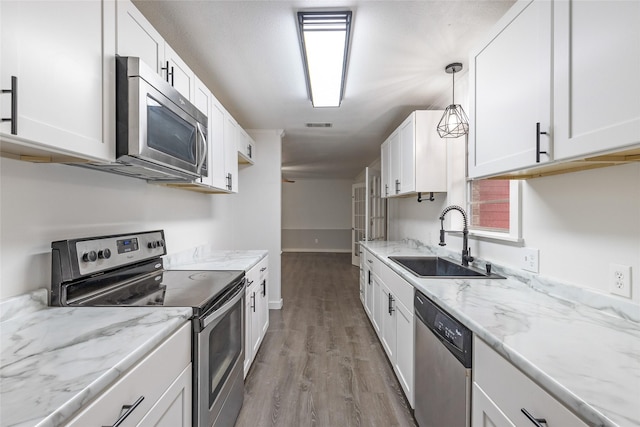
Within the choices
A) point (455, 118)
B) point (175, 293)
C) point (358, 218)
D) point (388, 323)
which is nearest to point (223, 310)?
point (175, 293)

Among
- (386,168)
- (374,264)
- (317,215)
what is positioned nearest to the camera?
(374,264)

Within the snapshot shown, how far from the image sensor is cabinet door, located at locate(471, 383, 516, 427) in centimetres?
90

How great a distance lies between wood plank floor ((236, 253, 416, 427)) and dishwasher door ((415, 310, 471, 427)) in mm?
376

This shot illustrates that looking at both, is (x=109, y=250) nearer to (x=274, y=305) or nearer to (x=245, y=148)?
(x=245, y=148)

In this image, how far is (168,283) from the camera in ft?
5.30

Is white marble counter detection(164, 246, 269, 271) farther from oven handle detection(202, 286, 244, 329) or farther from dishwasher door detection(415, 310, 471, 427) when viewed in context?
dishwasher door detection(415, 310, 471, 427)

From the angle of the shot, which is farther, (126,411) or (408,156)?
(408,156)

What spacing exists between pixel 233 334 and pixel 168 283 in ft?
1.61

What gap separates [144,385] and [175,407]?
0.27m

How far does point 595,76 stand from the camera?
0.87 m

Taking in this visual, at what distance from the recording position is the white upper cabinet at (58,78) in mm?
760

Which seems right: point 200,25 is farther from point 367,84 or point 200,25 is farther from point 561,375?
point 561,375

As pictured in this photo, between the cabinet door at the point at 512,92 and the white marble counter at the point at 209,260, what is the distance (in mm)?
1704

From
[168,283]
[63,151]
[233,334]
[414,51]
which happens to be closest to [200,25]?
[63,151]
